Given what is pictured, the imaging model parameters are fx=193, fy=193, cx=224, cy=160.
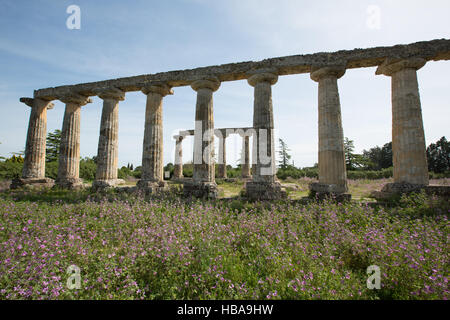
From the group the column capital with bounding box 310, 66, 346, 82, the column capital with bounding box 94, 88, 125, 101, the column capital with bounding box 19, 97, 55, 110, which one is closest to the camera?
the column capital with bounding box 310, 66, 346, 82

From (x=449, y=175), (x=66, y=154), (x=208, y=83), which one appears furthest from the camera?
(x=449, y=175)

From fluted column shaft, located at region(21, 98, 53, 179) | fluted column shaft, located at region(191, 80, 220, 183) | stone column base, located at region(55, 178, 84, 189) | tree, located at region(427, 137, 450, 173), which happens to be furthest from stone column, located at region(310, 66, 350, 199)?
tree, located at region(427, 137, 450, 173)

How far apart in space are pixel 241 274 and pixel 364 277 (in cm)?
190

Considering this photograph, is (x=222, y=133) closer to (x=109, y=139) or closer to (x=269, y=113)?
(x=109, y=139)

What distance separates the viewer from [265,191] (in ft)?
28.4

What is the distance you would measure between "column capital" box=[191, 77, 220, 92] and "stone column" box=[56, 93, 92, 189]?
8.12m

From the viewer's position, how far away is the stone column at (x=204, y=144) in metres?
9.45

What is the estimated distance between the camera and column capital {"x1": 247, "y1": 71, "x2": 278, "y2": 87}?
31.1 ft

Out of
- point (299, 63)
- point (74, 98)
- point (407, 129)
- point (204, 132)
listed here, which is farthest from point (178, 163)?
point (407, 129)

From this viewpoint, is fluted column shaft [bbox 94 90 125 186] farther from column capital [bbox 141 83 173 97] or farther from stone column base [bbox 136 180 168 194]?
stone column base [bbox 136 180 168 194]

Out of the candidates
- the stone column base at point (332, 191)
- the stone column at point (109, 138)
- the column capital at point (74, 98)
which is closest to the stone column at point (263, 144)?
the stone column base at point (332, 191)

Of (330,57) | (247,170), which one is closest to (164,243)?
(330,57)
